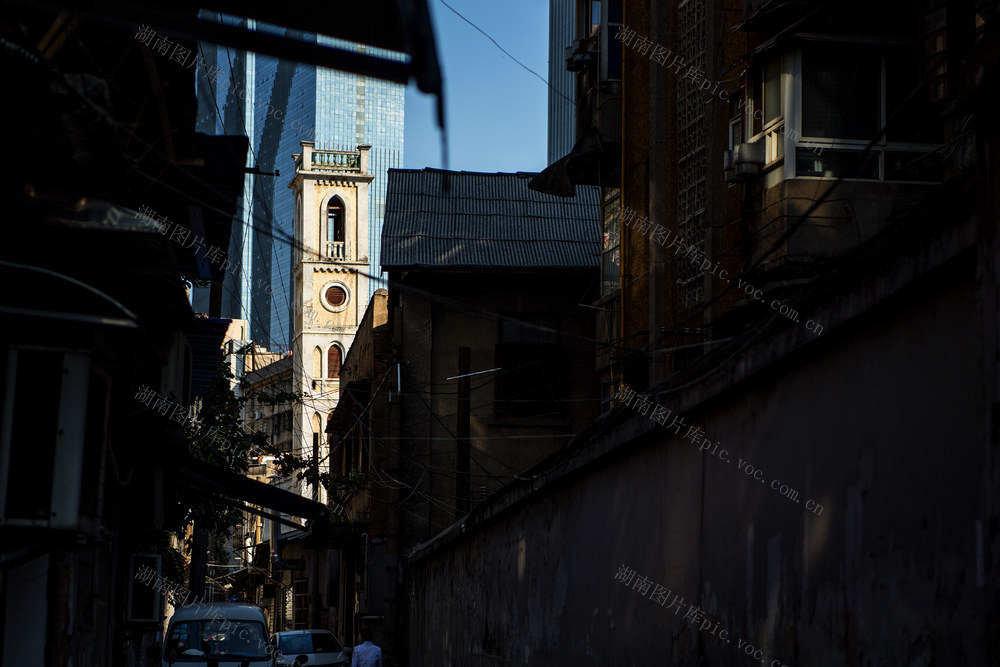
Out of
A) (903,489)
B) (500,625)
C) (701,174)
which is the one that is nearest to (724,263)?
(701,174)

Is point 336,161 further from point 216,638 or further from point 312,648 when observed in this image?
point 216,638

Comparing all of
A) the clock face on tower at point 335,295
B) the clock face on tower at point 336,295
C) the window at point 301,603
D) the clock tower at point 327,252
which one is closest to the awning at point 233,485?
the window at point 301,603

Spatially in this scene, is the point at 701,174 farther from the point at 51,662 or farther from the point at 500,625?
the point at 51,662

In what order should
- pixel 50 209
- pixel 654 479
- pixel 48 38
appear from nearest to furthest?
pixel 50 209
pixel 48 38
pixel 654 479

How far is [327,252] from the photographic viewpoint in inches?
4582

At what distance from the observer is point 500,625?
16844 mm

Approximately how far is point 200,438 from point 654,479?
16874 millimetres

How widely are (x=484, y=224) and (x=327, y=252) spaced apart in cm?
8714

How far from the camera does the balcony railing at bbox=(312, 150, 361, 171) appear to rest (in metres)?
119

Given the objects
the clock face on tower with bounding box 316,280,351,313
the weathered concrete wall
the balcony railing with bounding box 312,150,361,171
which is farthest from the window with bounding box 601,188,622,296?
the clock face on tower with bounding box 316,280,351,313

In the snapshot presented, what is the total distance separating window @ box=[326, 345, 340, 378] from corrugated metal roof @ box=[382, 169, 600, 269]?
9328cm

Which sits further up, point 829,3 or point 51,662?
point 829,3

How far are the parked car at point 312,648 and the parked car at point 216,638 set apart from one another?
243 inches

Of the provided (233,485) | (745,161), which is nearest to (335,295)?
(233,485)
